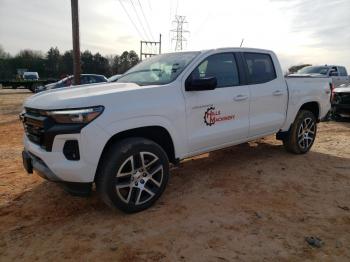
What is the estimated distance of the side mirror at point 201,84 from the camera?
164 inches

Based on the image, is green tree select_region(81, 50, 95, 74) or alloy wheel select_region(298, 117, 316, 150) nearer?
alloy wheel select_region(298, 117, 316, 150)

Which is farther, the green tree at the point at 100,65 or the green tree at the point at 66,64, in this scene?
the green tree at the point at 66,64

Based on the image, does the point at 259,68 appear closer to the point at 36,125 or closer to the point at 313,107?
the point at 313,107

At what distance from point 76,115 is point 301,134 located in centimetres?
445

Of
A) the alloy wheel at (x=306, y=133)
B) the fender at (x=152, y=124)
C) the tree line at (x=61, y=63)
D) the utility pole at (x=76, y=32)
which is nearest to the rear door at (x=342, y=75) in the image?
the alloy wheel at (x=306, y=133)

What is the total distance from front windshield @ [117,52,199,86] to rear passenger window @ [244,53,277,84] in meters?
1.07

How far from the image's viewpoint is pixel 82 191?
3635 millimetres

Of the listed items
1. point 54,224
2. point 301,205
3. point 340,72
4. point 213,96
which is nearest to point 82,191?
point 54,224

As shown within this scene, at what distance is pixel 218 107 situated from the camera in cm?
467

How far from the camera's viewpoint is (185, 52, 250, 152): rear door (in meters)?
4.43

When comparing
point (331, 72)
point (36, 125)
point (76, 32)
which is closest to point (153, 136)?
point (36, 125)

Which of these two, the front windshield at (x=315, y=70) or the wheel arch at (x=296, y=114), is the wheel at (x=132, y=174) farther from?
the front windshield at (x=315, y=70)

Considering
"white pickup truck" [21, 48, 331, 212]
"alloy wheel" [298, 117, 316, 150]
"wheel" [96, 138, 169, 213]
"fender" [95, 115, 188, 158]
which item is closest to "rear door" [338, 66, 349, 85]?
"alloy wheel" [298, 117, 316, 150]

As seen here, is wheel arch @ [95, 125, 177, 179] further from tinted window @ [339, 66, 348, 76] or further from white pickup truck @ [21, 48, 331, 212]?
tinted window @ [339, 66, 348, 76]
